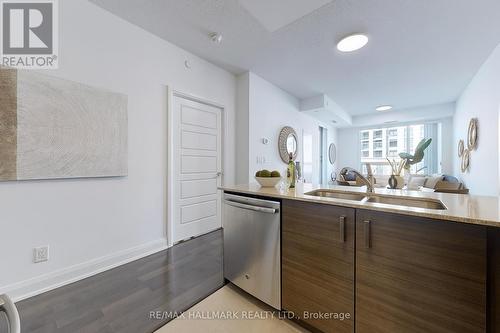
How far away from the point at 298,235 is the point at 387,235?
52 centimetres

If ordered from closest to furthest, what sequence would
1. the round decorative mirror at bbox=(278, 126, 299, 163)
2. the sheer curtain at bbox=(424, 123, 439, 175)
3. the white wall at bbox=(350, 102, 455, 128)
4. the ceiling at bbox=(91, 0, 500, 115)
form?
the ceiling at bbox=(91, 0, 500, 115) → the round decorative mirror at bbox=(278, 126, 299, 163) → the white wall at bbox=(350, 102, 455, 128) → the sheer curtain at bbox=(424, 123, 439, 175)

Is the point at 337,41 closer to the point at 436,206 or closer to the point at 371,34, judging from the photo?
the point at 371,34

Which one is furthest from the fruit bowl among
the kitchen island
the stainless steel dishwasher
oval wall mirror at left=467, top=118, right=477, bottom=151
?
oval wall mirror at left=467, top=118, right=477, bottom=151

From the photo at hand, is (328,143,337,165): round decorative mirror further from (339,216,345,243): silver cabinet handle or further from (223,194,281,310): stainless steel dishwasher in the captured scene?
(339,216,345,243): silver cabinet handle

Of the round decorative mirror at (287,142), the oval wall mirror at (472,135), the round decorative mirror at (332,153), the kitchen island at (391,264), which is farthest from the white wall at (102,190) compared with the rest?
the round decorative mirror at (332,153)

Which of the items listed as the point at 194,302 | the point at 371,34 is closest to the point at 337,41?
the point at 371,34

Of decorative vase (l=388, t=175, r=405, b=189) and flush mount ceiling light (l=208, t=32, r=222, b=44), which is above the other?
flush mount ceiling light (l=208, t=32, r=222, b=44)

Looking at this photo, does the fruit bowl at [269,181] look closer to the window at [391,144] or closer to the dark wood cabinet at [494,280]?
the dark wood cabinet at [494,280]

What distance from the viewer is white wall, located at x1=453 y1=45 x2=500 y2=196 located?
269cm

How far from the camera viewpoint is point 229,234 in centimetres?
188

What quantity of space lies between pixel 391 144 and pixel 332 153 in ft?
5.79

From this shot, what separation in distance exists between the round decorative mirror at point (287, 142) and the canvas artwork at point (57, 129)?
2941 millimetres

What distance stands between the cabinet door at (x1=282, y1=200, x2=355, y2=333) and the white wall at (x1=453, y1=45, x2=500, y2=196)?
287 cm

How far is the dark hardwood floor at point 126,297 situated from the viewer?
1.43 m
